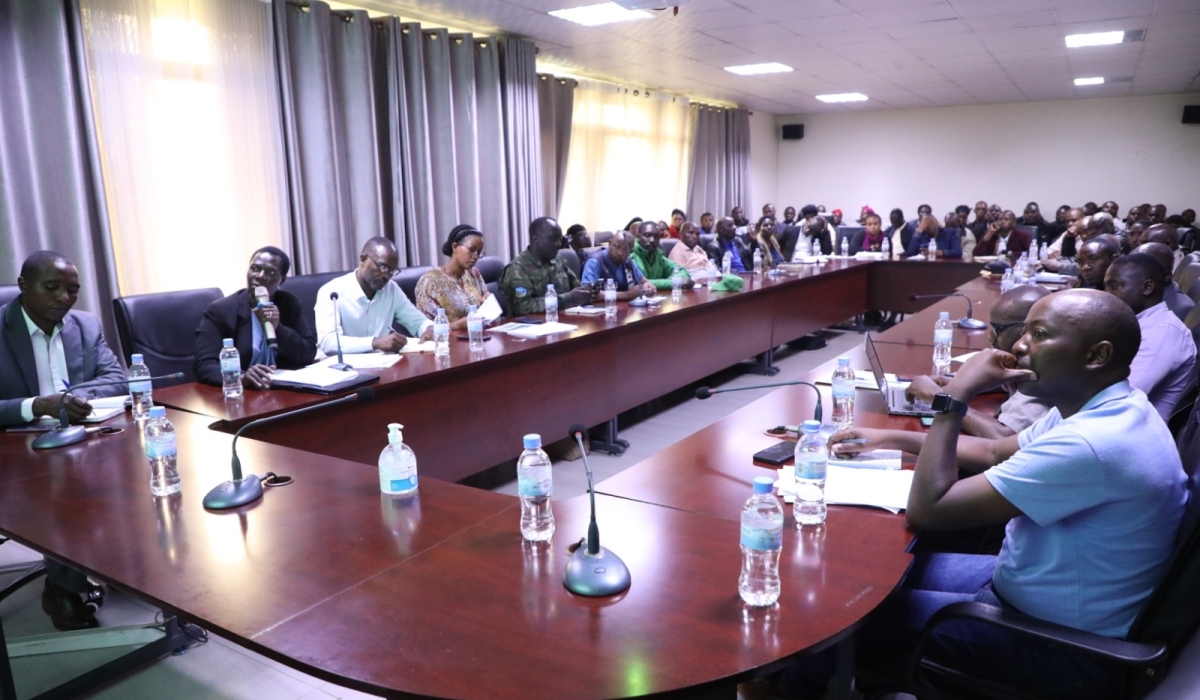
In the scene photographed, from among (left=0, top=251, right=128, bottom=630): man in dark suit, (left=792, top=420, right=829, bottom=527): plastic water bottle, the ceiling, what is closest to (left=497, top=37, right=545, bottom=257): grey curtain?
the ceiling

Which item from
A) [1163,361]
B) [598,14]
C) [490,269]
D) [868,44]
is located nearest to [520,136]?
[598,14]

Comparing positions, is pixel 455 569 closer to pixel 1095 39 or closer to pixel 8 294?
pixel 8 294

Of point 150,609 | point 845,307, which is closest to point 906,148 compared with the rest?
point 845,307

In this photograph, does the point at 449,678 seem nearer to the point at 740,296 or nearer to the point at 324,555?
the point at 324,555

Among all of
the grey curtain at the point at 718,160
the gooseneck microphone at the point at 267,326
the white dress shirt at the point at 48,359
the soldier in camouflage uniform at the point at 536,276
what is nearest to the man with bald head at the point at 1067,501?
the gooseneck microphone at the point at 267,326

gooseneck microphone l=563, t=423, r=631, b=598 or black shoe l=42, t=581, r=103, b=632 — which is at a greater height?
gooseneck microphone l=563, t=423, r=631, b=598

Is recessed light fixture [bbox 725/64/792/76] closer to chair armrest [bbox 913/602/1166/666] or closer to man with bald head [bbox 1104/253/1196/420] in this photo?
man with bald head [bbox 1104/253/1196/420]

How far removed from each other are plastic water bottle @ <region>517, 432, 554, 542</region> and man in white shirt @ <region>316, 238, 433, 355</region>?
1886mm

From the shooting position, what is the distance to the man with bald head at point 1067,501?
1.27 metres

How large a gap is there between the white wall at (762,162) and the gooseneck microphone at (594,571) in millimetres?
10794

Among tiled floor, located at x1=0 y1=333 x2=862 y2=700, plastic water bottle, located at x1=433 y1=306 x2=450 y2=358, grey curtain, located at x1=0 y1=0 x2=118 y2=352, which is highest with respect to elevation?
grey curtain, located at x1=0 y1=0 x2=118 y2=352

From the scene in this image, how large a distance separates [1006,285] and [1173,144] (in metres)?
7.38

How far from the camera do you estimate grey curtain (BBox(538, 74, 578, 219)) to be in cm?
742

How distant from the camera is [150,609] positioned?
2500 millimetres
